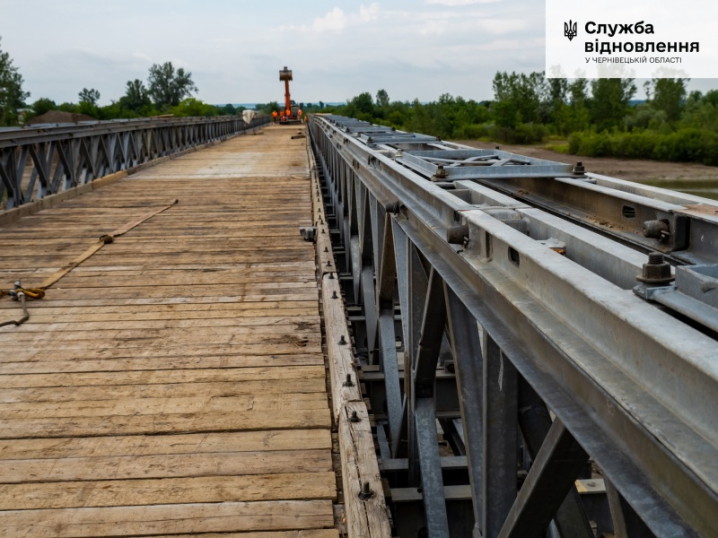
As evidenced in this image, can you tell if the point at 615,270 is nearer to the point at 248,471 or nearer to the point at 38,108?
the point at 248,471

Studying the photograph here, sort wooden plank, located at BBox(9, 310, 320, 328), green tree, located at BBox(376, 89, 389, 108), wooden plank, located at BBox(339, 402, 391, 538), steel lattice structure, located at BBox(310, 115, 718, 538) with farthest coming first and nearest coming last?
1. green tree, located at BBox(376, 89, 389, 108)
2. wooden plank, located at BBox(9, 310, 320, 328)
3. wooden plank, located at BBox(339, 402, 391, 538)
4. steel lattice structure, located at BBox(310, 115, 718, 538)

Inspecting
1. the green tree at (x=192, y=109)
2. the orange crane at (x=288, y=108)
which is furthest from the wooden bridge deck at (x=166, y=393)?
the green tree at (x=192, y=109)

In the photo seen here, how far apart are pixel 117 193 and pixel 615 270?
11614 mm

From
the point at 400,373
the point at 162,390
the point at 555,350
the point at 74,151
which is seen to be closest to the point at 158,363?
the point at 162,390

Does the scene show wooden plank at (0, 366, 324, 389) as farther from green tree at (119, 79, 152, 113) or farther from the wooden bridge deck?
green tree at (119, 79, 152, 113)

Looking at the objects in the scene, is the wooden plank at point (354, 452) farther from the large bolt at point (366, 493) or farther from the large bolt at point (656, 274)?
the large bolt at point (656, 274)

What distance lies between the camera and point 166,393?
434cm

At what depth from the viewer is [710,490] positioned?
122 cm

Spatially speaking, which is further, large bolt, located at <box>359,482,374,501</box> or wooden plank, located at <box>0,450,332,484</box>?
wooden plank, located at <box>0,450,332,484</box>

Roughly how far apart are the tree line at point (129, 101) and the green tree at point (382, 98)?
1049 inches

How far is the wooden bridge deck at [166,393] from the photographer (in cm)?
323

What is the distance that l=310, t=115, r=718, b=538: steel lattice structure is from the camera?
1.41 meters

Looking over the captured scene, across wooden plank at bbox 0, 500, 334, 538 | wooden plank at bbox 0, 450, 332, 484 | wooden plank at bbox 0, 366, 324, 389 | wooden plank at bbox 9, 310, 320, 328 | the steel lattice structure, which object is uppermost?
the steel lattice structure

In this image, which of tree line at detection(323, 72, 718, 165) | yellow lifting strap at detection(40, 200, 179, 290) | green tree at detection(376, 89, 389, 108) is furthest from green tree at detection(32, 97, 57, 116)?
yellow lifting strap at detection(40, 200, 179, 290)
